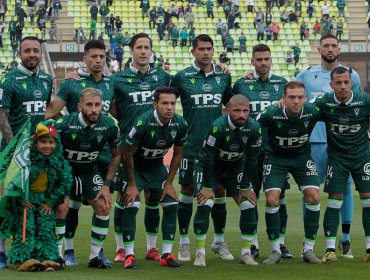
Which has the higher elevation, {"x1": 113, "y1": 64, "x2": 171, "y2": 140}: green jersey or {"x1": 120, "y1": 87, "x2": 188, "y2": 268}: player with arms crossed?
{"x1": 113, "y1": 64, "x2": 171, "y2": 140}: green jersey

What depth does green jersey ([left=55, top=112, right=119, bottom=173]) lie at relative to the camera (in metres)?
10.8

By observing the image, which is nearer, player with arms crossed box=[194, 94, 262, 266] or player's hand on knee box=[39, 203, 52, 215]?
player's hand on knee box=[39, 203, 52, 215]

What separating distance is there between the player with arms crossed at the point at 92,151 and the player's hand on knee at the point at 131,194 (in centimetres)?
24

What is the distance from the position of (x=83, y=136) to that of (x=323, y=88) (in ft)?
10.9

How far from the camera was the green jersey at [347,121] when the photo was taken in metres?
11.5

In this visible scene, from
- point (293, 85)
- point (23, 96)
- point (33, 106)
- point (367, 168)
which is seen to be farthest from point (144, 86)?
point (367, 168)

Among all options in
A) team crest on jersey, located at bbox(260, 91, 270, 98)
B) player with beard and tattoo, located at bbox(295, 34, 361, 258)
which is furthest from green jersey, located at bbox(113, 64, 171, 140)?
player with beard and tattoo, located at bbox(295, 34, 361, 258)

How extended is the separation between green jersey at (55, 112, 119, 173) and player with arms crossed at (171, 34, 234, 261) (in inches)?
46.1

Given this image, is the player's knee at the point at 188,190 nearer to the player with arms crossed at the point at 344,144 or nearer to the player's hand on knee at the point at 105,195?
the player's hand on knee at the point at 105,195

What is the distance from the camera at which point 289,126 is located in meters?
11.5

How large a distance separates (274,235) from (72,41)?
3036 cm

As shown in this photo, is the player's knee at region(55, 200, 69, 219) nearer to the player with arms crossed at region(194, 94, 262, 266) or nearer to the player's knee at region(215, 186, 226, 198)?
the player with arms crossed at region(194, 94, 262, 266)

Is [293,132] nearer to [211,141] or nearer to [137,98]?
[211,141]

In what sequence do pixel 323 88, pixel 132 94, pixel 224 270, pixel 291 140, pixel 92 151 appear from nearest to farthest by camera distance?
pixel 224 270 → pixel 92 151 → pixel 291 140 → pixel 132 94 → pixel 323 88
